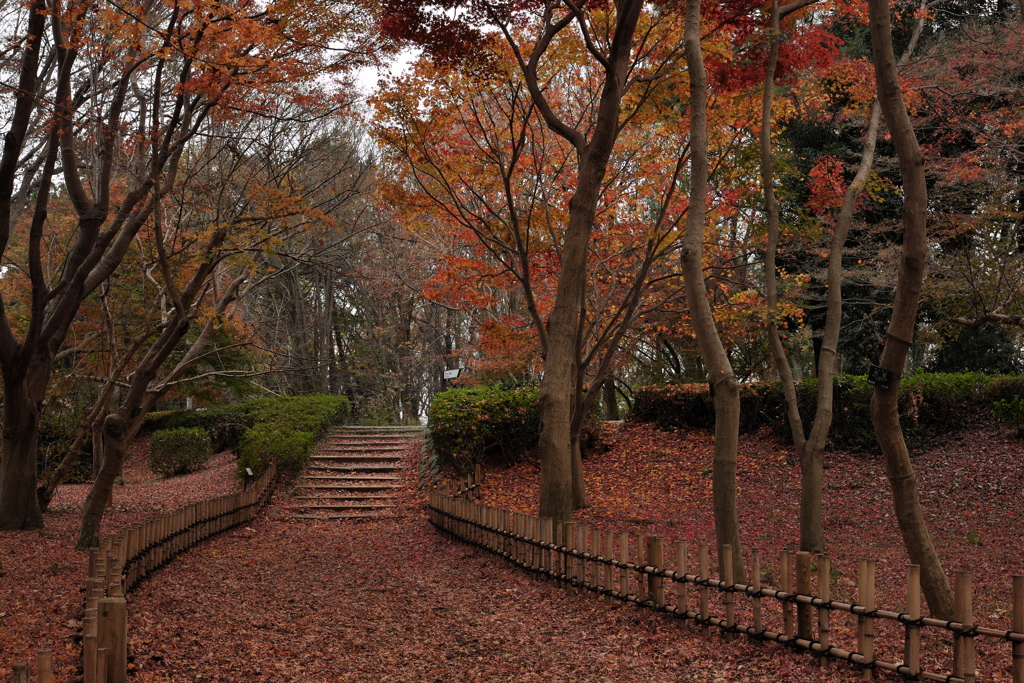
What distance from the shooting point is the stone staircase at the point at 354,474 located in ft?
48.1

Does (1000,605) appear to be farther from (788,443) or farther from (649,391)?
(649,391)

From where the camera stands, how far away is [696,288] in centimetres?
671

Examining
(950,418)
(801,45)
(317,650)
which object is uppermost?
(801,45)

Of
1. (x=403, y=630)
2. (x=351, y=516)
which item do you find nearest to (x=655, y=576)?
(x=403, y=630)

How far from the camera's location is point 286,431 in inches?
671

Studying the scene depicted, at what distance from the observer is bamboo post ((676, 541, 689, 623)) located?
20.4ft

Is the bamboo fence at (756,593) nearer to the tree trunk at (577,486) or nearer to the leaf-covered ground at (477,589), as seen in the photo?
the leaf-covered ground at (477,589)

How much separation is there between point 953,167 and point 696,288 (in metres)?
7.91

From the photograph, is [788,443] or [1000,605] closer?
[1000,605]

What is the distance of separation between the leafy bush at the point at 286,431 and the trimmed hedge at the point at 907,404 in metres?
9.11

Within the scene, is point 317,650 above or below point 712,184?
below

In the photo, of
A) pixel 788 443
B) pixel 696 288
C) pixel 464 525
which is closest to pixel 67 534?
pixel 464 525

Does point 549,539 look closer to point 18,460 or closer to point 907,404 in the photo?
point 18,460

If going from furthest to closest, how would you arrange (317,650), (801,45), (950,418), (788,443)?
(788,443)
(950,418)
(801,45)
(317,650)
